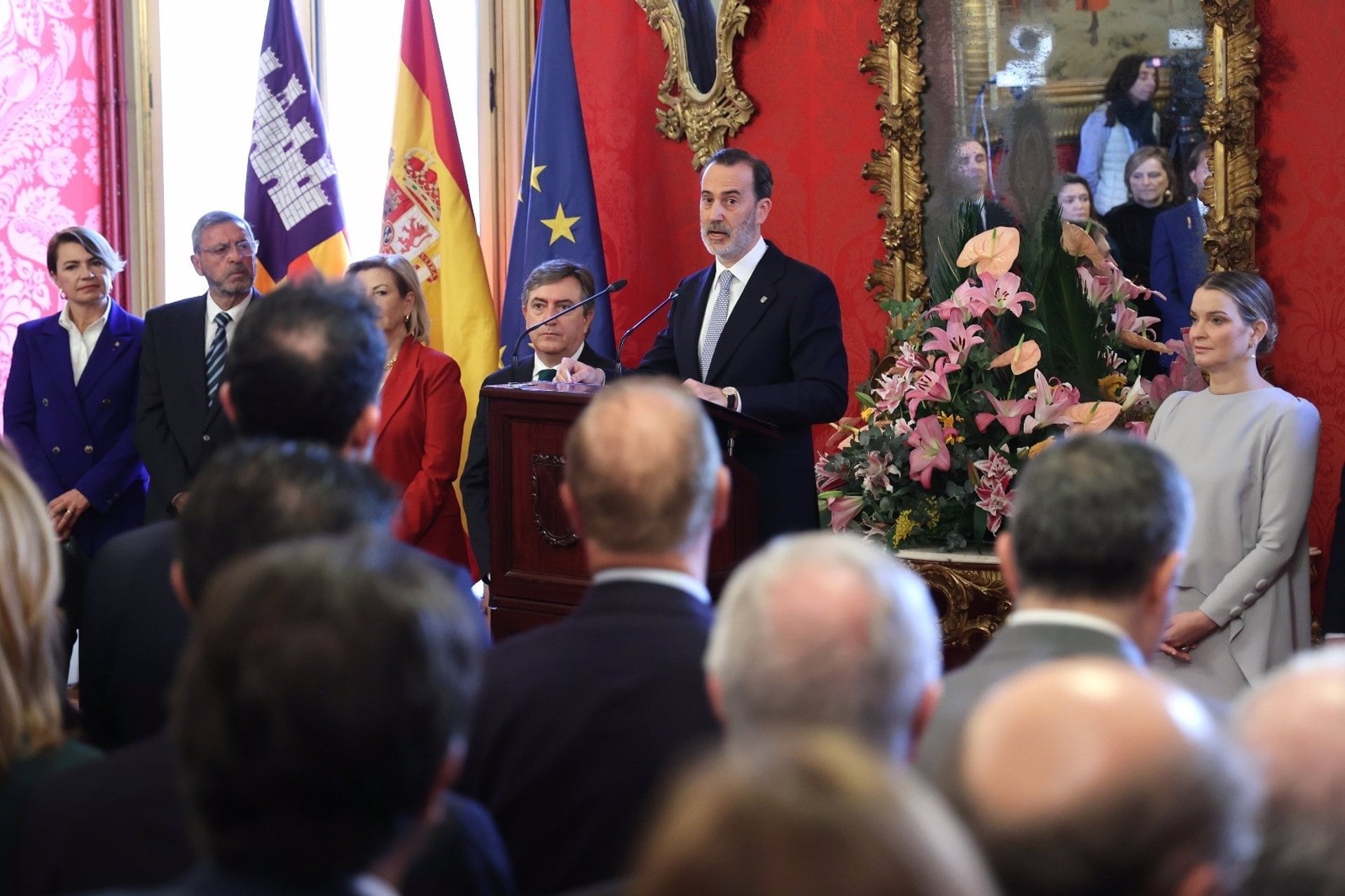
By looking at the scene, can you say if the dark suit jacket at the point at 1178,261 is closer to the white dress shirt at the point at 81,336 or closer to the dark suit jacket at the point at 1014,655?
the dark suit jacket at the point at 1014,655

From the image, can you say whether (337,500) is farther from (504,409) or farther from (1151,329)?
(1151,329)

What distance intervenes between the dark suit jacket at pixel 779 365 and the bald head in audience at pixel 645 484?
1.84 m

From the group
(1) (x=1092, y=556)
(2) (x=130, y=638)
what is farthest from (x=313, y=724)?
(2) (x=130, y=638)

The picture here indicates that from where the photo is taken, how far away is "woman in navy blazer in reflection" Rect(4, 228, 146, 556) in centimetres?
487

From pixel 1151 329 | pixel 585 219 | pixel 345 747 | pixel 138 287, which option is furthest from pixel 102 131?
pixel 345 747

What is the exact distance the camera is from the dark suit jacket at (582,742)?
5.56ft

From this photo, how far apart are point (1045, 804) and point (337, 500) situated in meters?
0.95

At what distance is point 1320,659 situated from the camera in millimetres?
1255

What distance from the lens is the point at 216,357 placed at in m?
4.74

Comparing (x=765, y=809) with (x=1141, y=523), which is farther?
(x=1141, y=523)

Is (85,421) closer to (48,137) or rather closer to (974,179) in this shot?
→ (48,137)

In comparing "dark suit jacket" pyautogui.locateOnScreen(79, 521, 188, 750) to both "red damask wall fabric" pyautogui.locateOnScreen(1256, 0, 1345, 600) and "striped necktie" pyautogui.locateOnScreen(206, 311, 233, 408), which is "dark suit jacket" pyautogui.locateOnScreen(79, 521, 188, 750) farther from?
"red damask wall fabric" pyautogui.locateOnScreen(1256, 0, 1345, 600)

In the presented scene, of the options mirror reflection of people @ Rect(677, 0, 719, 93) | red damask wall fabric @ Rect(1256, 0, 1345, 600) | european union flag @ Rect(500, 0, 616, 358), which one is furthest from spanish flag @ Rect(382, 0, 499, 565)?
red damask wall fabric @ Rect(1256, 0, 1345, 600)

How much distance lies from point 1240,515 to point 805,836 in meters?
3.22
